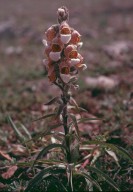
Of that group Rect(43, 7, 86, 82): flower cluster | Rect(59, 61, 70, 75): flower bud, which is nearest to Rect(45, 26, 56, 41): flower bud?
Rect(43, 7, 86, 82): flower cluster

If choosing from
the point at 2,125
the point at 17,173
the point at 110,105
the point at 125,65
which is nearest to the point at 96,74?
the point at 125,65

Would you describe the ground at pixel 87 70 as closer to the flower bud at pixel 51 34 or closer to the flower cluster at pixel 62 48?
the flower cluster at pixel 62 48

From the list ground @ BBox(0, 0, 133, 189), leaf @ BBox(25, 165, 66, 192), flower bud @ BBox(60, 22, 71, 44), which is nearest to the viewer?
flower bud @ BBox(60, 22, 71, 44)

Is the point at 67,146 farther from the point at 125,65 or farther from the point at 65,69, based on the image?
the point at 125,65

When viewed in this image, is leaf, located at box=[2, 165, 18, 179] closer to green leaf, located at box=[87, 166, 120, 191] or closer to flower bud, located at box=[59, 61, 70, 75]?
green leaf, located at box=[87, 166, 120, 191]

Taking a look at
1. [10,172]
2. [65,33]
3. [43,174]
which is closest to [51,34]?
[65,33]

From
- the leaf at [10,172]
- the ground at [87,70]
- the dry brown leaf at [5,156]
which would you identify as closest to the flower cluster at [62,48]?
the ground at [87,70]

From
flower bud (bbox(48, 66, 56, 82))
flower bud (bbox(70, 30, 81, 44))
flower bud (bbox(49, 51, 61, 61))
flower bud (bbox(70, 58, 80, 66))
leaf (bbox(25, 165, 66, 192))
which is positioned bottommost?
leaf (bbox(25, 165, 66, 192))
